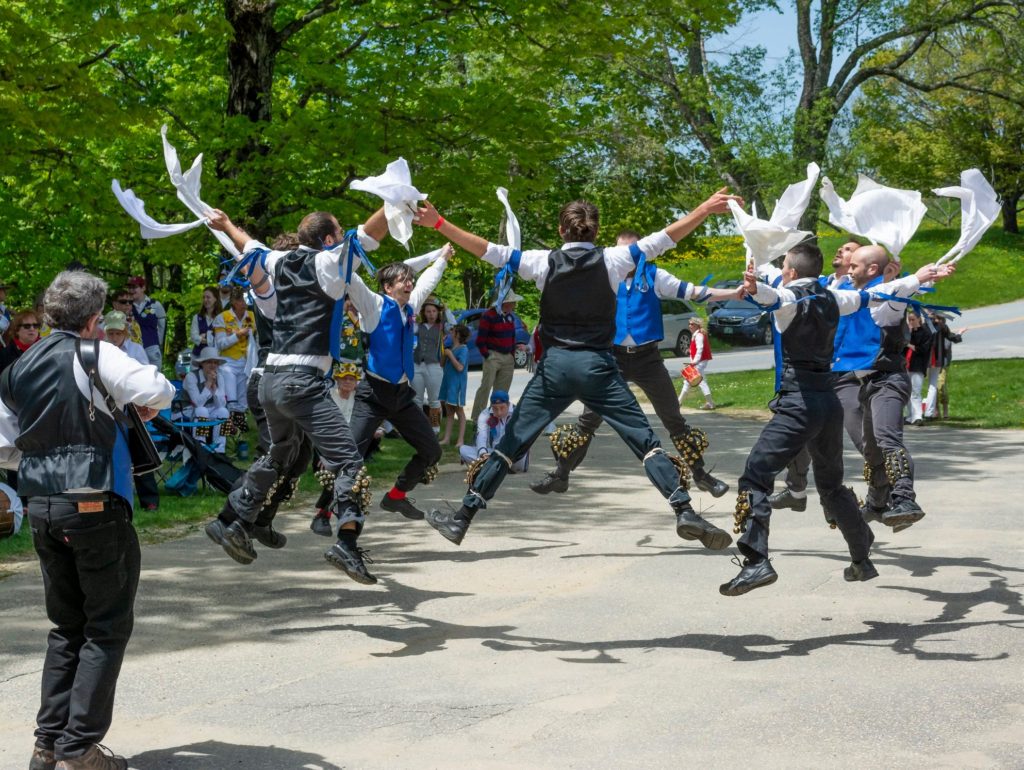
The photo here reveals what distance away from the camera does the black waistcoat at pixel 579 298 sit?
7.03 meters

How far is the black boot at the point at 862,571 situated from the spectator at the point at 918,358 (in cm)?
1028

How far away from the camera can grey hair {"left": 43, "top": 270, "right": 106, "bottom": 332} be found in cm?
460

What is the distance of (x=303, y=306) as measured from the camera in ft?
22.8

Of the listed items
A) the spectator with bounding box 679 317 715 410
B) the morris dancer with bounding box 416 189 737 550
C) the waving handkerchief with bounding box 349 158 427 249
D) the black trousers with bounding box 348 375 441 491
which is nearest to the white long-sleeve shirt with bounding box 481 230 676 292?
the morris dancer with bounding box 416 189 737 550

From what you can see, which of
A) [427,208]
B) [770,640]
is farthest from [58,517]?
[770,640]

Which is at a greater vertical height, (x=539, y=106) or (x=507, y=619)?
(x=539, y=106)

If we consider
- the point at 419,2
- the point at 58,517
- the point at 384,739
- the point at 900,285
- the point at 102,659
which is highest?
the point at 419,2

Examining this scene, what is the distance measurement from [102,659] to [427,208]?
3.18 meters

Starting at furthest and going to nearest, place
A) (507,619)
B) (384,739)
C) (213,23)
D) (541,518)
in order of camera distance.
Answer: (213,23) < (541,518) < (507,619) < (384,739)

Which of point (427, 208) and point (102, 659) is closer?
point (102, 659)

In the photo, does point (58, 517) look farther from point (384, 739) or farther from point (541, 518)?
point (541, 518)

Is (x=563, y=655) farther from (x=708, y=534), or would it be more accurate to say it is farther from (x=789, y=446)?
(x=789, y=446)

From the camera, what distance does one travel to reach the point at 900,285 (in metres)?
7.42

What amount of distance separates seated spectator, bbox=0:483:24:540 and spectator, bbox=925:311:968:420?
498 inches
